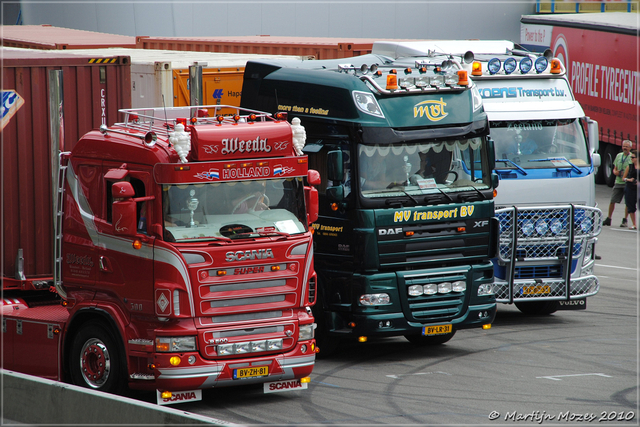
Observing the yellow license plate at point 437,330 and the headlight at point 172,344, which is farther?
the yellow license plate at point 437,330

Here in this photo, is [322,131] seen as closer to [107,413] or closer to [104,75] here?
[104,75]

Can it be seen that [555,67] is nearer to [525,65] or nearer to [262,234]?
[525,65]

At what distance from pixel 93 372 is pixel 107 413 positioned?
6.72 feet

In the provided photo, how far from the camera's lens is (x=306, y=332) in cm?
970

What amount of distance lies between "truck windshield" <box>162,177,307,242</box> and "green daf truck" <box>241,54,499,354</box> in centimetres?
156

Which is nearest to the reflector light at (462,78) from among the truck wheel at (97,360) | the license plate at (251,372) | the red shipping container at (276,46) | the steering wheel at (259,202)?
the steering wheel at (259,202)

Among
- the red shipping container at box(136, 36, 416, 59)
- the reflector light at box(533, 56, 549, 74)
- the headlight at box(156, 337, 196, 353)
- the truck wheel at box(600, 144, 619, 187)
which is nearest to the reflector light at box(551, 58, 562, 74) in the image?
the reflector light at box(533, 56, 549, 74)

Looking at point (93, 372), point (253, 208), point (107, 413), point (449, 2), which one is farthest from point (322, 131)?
point (449, 2)

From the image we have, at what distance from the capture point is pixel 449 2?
41.1 meters

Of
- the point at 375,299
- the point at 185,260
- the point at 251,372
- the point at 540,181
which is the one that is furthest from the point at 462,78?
the point at 251,372

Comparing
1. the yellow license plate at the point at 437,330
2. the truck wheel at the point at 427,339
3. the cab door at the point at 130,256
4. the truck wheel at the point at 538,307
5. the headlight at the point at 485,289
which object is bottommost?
the truck wheel at the point at 538,307

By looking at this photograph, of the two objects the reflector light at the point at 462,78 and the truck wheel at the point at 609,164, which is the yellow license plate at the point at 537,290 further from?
the truck wheel at the point at 609,164

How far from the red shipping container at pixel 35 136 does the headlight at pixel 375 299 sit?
4.01 metres

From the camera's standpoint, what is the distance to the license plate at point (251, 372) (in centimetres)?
923
